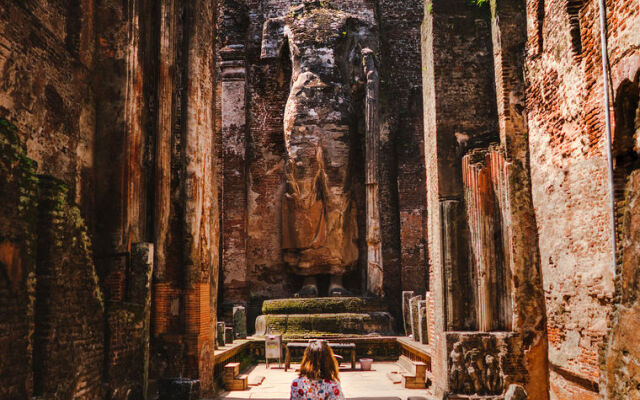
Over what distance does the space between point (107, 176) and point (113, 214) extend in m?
0.45

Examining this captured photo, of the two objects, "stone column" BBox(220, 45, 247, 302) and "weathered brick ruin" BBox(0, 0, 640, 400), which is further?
"stone column" BBox(220, 45, 247, 302)

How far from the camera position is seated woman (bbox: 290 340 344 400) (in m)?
3.71

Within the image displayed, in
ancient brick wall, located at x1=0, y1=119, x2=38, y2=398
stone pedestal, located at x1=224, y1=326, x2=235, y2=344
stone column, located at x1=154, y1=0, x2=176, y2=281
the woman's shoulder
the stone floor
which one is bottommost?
the stone floor

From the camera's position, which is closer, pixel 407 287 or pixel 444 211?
pixel 444 211

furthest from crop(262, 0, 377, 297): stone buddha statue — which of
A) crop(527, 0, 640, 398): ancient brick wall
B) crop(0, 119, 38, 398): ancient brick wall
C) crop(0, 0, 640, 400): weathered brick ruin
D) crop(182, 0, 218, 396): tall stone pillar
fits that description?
crop(0, 119, 38, 398): ancient brick wall

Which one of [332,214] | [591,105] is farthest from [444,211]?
[332,214]

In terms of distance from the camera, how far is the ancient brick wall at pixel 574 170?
5.33m

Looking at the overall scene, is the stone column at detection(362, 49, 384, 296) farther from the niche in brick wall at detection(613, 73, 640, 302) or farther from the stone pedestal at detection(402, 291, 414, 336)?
the niche in brick wall at detection(613, 73, 640, 302)

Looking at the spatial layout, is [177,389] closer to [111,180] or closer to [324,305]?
[111,180]

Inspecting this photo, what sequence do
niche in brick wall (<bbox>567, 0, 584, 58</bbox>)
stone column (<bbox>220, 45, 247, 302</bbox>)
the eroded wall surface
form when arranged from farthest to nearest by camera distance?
the eroded wall surface
stone column (<bbox>220, 45, 247, 302</bbox>)
niche in brick wall (<bbox>567, 0, 584, 58</bbox>)

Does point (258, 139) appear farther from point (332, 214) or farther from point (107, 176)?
point (107, 176)

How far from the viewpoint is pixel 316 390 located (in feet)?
12.2

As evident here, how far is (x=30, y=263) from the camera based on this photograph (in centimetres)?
460

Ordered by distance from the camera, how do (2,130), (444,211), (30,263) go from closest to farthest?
1. (2,130)
2. (30,263)
3. (444,211)
